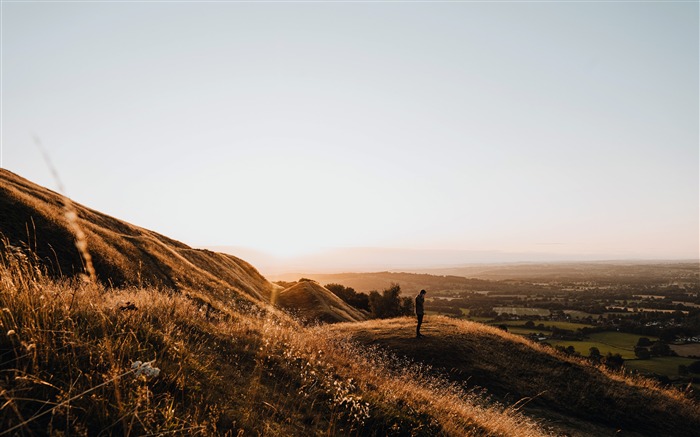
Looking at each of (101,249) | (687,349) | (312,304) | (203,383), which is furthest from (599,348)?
(203,383)

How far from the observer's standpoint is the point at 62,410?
338 centimetres

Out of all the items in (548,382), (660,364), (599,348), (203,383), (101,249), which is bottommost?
(599,348)

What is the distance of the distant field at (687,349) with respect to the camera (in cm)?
5785

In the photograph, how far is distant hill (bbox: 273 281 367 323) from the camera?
159 feet

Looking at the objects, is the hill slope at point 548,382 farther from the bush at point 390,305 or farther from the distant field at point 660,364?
the bush at point 390,305

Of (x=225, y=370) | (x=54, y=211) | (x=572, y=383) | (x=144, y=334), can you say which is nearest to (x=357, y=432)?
(x=225, y=370)

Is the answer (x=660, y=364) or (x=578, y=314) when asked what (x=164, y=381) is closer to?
(x=660, y=364)

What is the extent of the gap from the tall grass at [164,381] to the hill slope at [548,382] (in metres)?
10.8

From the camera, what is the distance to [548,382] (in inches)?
848

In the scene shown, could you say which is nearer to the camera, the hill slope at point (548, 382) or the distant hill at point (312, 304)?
the hill slope at point (548, 382)

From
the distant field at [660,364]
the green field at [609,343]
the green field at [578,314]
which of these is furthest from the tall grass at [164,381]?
the green field at [578,314]

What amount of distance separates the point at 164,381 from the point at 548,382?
23199 mm

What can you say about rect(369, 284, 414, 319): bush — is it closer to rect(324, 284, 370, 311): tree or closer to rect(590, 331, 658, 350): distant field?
rect(324, 284, 370, 311): tree

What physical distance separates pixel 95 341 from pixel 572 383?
2508 cm
